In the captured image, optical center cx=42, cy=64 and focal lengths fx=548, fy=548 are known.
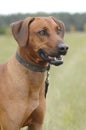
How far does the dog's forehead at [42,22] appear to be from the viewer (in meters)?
7.31

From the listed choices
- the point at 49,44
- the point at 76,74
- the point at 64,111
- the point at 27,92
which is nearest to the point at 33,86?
the point at 27,92

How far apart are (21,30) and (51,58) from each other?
23.6 inches

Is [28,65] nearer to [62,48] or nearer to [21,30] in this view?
[21,30]

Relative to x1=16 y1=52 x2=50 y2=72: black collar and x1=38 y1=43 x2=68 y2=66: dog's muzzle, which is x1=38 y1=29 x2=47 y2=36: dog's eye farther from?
x1=16 y1=52 x2=50 y2=72: black collar

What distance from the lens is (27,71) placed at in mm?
7477

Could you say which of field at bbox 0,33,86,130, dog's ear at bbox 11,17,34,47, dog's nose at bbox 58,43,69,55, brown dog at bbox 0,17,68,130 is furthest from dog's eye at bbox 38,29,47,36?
field at bbox 0,33,86,130

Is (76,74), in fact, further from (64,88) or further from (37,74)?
(37,74)

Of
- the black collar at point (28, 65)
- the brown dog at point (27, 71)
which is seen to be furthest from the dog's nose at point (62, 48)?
the black collar at point (28, 65)

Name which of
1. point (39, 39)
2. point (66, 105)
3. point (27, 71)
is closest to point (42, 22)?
point (39, 39)

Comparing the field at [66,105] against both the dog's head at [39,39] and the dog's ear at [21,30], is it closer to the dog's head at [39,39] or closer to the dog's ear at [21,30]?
the dog's head at [39,39]

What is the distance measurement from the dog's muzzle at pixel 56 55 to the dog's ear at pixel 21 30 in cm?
28

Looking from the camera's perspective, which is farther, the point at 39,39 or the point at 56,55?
the point at 39,39

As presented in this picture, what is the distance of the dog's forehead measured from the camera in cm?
731

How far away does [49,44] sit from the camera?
7102mm
